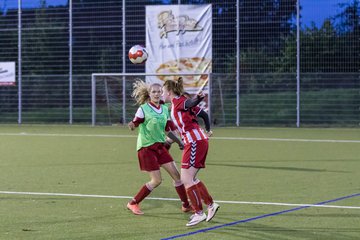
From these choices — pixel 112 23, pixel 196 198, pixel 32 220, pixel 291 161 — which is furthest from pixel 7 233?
pixel 112 23

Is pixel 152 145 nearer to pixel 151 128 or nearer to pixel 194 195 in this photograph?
pixel 151 128

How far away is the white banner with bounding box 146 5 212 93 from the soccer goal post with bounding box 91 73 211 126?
5cm

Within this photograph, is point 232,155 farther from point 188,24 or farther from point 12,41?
point 12,41

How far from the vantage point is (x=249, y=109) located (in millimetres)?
28062

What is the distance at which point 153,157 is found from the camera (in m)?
8.27

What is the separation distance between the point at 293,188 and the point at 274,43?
18.4 metres

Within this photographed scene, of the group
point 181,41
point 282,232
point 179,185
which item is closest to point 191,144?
point 179,185

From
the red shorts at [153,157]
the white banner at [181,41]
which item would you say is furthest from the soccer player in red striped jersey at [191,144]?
the white banner at [181,41]

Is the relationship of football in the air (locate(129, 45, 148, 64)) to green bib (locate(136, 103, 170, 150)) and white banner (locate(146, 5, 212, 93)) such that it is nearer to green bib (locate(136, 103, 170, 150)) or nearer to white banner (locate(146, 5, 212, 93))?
green bib (locate(136, 103, 170, 150))

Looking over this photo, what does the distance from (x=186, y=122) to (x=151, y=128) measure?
2.10 ft

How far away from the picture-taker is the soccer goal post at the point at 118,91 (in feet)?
91.5

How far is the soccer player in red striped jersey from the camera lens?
25.0 ft

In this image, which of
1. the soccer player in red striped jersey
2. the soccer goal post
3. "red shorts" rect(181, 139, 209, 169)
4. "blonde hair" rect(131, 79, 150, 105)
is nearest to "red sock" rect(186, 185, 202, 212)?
the soccer player in red striped jersey

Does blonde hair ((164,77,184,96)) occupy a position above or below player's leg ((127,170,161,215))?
above
